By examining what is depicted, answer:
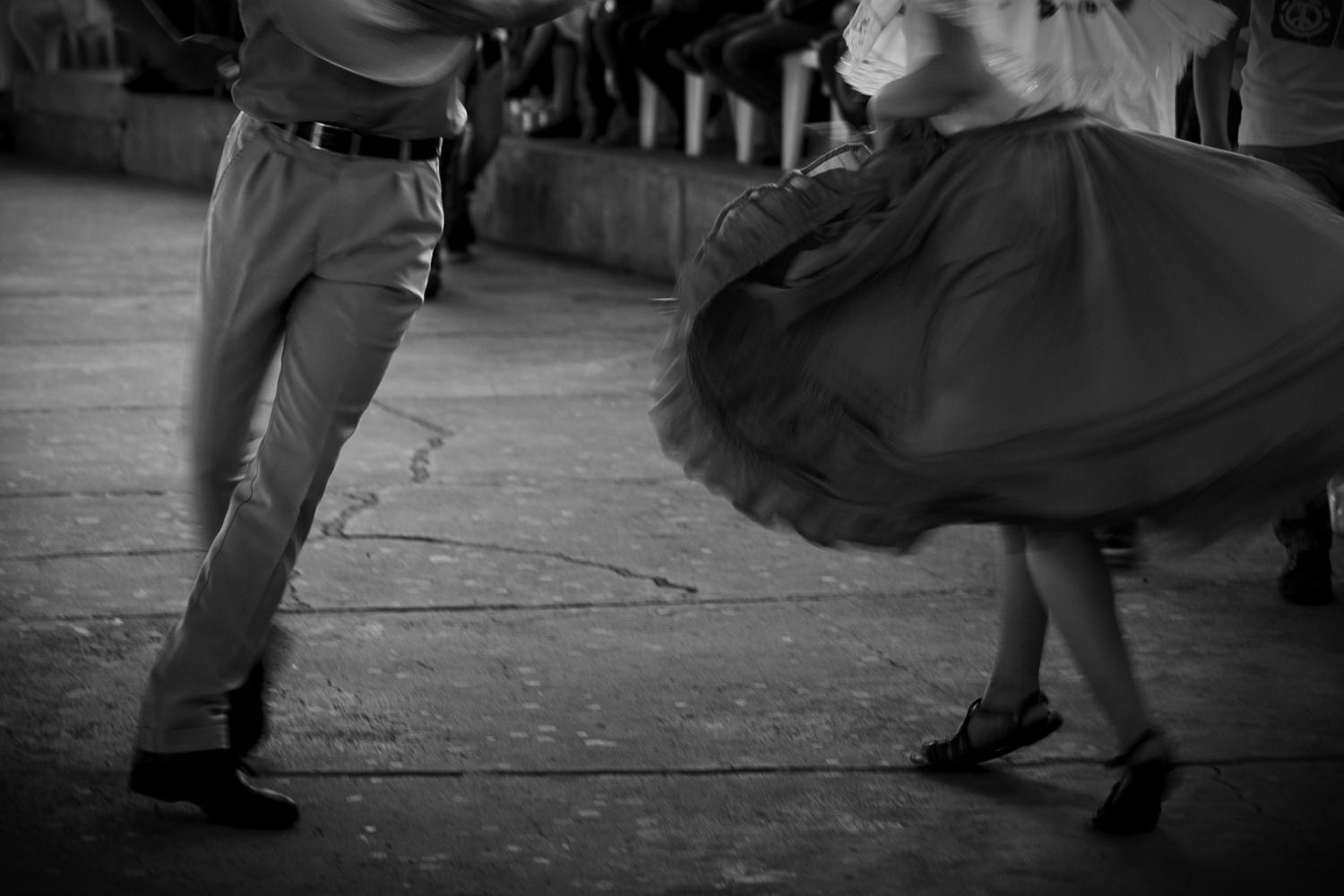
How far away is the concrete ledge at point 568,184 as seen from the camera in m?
9.69

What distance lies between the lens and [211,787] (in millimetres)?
3168

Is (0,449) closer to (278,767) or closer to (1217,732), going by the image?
(278,767)

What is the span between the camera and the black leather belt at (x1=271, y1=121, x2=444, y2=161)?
10.4 feet

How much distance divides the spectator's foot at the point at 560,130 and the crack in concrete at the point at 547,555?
6505 millimetres

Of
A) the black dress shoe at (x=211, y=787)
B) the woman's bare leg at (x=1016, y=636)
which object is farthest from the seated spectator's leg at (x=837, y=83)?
the black dress shoe at (x=211, y=787)

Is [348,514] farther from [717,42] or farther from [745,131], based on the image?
[745,131]

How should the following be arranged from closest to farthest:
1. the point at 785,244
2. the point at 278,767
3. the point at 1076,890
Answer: the point at 1076,890
the point at 785,244
the point at 278,767

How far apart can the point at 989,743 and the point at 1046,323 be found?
81 cm

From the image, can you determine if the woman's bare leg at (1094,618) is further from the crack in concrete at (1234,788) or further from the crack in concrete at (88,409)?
the crack in concrete at (88,409)

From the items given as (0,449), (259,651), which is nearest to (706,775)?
(259,651)

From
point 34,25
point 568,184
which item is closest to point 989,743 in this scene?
point 568,184

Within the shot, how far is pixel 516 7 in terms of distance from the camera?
3020 mm

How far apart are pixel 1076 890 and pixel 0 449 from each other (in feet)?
13.4

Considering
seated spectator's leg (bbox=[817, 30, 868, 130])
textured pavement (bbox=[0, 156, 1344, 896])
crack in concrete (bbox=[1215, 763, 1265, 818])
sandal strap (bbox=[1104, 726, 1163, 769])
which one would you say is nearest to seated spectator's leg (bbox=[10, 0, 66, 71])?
seated spectator's leg (bbox=[817, 30, 868, 130])
